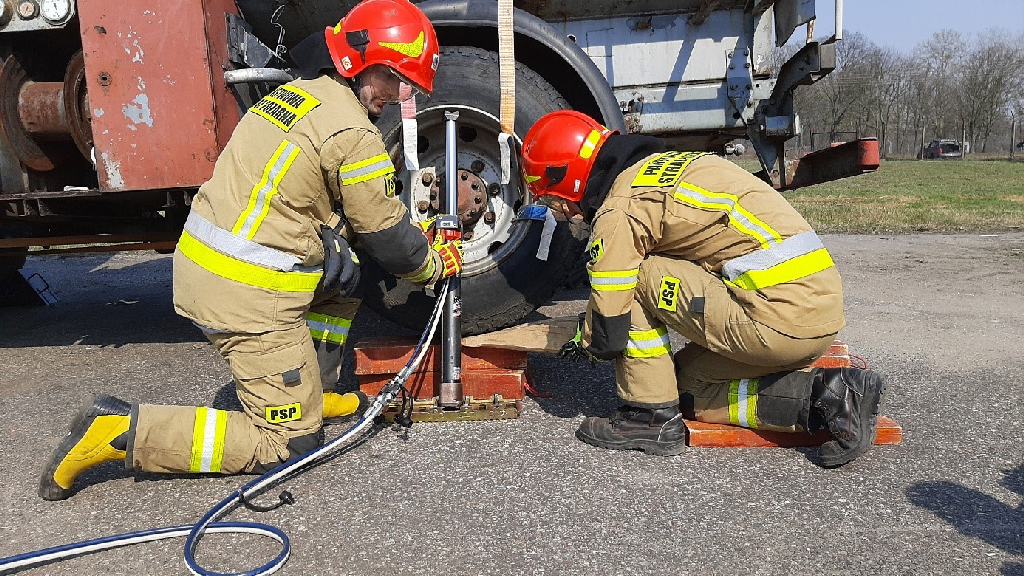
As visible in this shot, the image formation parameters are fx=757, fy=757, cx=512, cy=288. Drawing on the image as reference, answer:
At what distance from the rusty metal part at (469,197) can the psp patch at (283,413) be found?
124 centimetres

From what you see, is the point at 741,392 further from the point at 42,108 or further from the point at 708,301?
the point at 42,108

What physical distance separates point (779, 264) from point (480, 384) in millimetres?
1350

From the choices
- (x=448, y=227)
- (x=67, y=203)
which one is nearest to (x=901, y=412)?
(x=448, y=227)

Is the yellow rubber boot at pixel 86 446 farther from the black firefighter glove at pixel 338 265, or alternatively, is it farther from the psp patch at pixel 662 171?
the psp patch at pixel 662 171

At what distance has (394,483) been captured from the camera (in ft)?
8.74

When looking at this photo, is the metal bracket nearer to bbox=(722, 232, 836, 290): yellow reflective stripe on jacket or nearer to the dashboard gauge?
the dashboard gauge

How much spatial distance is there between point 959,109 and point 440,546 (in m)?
51.6

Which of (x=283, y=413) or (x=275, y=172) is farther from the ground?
(x=275, y=172)

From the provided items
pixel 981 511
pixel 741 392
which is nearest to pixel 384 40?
pixel 741 392

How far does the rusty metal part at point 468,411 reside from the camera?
322 cm

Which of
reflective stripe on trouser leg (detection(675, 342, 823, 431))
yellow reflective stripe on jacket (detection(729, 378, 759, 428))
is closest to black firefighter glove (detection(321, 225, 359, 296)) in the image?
reflective stripe on trouser leg (detection(675, 342, 823, 431))

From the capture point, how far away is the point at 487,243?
3.67 meters

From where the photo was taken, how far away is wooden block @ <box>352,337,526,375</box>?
3344mm

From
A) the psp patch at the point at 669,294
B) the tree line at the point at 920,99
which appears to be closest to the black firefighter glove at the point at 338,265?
the psp patch at the point at 669,294
